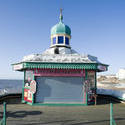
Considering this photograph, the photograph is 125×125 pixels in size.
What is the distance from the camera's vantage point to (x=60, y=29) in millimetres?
15258

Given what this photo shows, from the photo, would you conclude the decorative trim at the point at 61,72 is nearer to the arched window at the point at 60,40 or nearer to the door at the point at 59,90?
the door at the point at 59,90

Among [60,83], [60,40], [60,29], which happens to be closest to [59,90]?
[60,83]

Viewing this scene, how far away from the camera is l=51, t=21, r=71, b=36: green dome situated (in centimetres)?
1522

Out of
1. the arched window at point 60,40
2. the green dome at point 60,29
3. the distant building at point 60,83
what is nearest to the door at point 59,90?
the distant building at point 60,83

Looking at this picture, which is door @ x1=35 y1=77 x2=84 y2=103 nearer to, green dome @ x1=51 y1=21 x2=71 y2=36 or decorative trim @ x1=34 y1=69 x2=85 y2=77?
decorative trim @ x1=34 y1=69 x2=85 y2=77

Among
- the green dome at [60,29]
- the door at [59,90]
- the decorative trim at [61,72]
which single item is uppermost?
the green dome at [60,29]

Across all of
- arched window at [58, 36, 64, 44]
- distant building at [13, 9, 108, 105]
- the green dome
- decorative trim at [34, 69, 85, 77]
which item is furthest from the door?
the green dome

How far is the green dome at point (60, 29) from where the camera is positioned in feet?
49.9

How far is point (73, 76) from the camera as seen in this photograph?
1141 centimetres

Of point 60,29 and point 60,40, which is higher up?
point 60,29

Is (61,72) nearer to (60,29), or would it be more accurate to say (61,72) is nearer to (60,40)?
(60,40)

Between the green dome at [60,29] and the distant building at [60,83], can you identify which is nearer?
the distant building at [60,83]

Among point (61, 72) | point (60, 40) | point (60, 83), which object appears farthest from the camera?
point (60, 40)

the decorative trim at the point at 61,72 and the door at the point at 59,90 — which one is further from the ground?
the decorative trim at the point at 61,72
